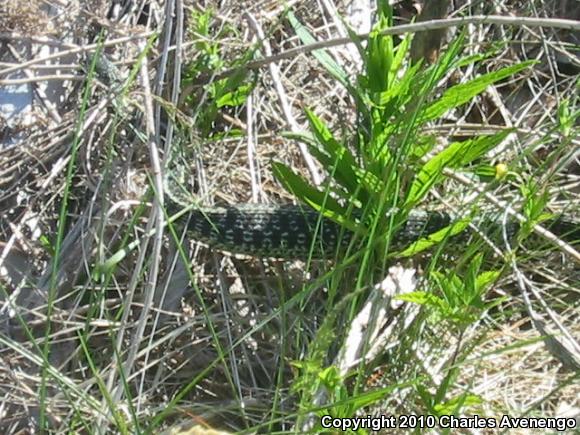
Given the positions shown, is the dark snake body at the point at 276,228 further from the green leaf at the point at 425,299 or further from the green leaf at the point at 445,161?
the green leaf at the point at 425,299

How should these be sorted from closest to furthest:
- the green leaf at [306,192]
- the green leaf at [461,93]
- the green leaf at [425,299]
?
the green leaf at [425,299] → the green leaf at [461,93] → the green leaf at [306,192]

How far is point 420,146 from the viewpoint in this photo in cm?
204

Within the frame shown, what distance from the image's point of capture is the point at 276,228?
7.38ft

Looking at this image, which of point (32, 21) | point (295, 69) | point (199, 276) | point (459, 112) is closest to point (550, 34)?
point (459, 112)

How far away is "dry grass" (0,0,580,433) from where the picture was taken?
6.46 feet

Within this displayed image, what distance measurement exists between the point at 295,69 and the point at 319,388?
1.17 m

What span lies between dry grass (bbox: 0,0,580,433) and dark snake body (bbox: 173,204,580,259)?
0.20 ft

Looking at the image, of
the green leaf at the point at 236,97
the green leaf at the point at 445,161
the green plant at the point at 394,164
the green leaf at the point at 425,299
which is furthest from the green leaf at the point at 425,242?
the green leaf at the point at 236,97

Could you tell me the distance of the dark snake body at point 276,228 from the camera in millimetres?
2219

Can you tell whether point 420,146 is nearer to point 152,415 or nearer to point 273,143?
point 273,143

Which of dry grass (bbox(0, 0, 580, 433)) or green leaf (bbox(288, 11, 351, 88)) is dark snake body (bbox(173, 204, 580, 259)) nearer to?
dry grass (bbox(0, 0, 580, 433))

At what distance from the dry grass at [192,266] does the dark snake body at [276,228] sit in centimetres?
6

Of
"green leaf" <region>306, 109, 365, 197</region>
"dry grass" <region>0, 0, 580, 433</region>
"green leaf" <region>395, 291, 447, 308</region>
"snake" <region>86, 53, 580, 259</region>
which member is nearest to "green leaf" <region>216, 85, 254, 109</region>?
"dry grass" <region>0, 0, 580, 433</region>

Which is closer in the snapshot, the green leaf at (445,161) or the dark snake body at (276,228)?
the green leaf at (445,161)
